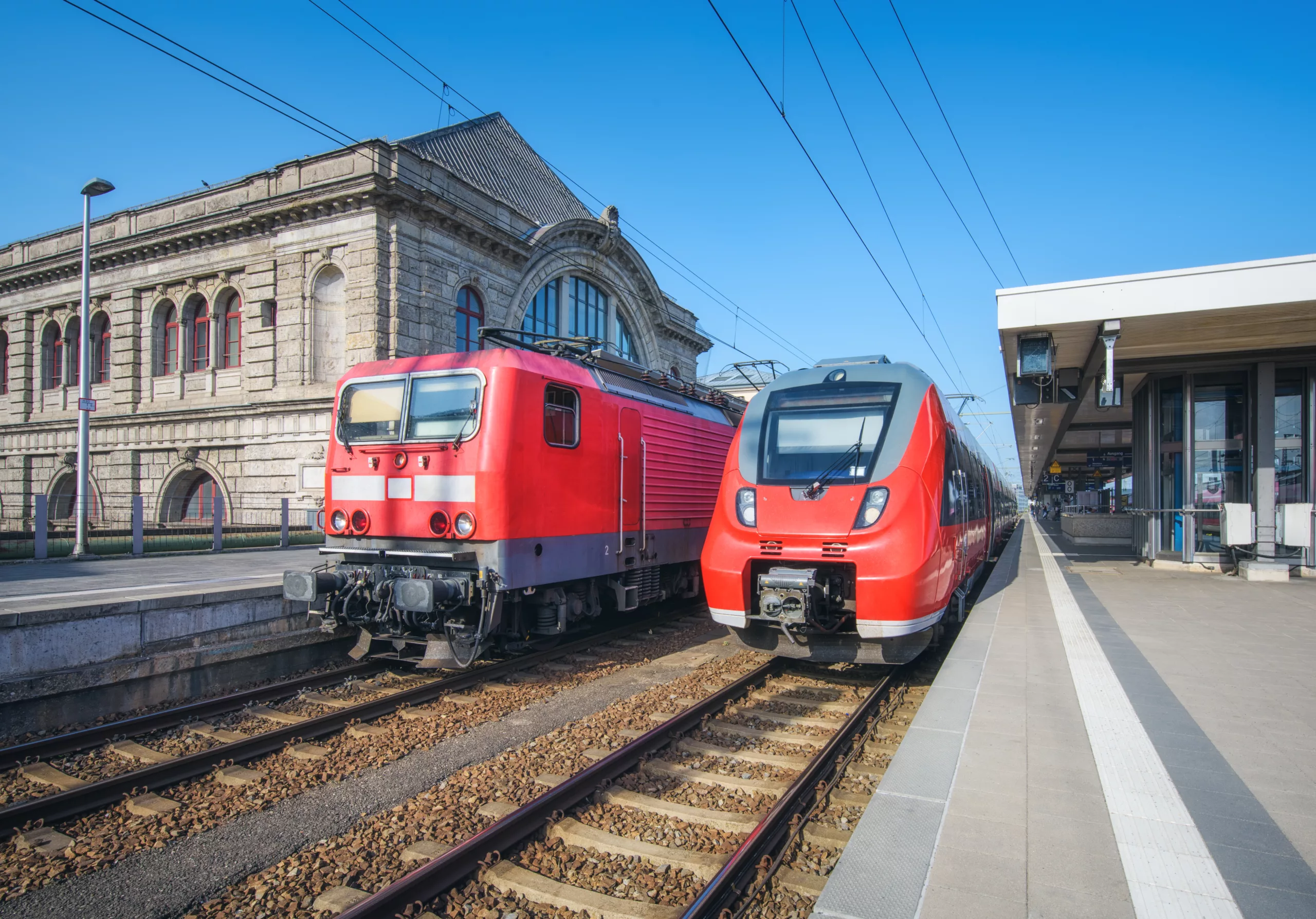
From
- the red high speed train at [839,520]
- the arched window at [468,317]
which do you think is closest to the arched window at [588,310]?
the arched window at [468,317]

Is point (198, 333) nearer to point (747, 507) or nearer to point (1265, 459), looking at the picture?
point (747, 507)

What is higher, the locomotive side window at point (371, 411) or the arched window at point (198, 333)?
the arched window at point (198, 333)

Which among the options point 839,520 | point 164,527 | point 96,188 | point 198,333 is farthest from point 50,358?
point 839,520

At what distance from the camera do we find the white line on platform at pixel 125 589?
8.23 meters

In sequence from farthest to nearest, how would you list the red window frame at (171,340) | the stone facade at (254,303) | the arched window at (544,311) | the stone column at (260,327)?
the arched window at (544,311) < the red window frame at (171,340) < the stone column at (260,327) < the stone facade at (254,303)

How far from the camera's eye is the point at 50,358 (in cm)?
2636

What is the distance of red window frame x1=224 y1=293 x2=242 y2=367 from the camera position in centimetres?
2189

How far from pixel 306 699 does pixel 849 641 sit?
501cm

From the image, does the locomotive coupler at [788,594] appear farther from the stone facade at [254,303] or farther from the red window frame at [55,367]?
the red window frame at [55,367]

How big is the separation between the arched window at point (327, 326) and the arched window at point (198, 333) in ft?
15.4

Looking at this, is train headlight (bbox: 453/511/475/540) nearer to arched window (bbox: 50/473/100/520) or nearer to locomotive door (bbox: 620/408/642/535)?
locomotive door (bbox: 620/408/642/535)

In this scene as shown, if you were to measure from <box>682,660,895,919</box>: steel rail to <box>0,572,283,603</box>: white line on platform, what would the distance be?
7.67 m

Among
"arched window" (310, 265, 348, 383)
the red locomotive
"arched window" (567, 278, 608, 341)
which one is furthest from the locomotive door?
"arched window" (567, 278, 608, 341)

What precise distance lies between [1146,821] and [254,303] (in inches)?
892
